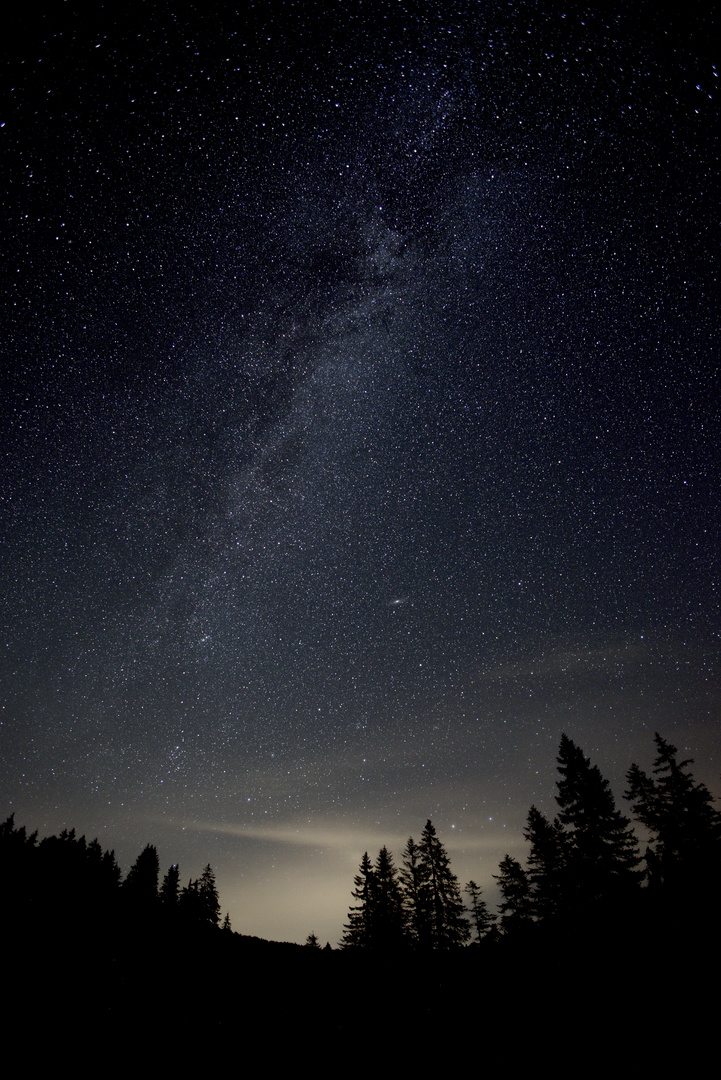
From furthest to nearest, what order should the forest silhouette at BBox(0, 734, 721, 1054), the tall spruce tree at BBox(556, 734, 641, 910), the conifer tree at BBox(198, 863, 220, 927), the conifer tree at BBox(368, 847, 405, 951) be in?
the conifer tree at BBox(198, 863, 220, 927) < the conifer tree at BBox(368, 847, 405, 951) < the tall spruce tree at BBox(556, 734, 641, 910) < the forest silhouette at BBox(0, 734, 721, 1054)

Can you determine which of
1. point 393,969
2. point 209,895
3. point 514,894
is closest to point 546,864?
point 514,894

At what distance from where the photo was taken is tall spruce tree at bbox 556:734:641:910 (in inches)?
919

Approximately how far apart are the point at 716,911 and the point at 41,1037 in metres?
17.0

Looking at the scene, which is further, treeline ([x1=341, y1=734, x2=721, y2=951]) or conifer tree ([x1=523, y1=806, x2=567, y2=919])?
conifer tree ([x1=523, y1=806, x2=567, y2=919])

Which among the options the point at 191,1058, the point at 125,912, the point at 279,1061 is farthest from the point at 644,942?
the point at 125,912

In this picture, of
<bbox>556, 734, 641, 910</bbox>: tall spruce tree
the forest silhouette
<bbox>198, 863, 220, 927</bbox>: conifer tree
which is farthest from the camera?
<bbox>198, 863, 220, 927</bbox>: conifer tree

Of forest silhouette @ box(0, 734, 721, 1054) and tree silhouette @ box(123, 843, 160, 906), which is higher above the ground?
tree silhouette @ box(123, 843, 160, 906)

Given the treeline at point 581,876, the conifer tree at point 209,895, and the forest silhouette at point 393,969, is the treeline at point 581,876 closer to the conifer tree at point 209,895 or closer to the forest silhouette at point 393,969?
the forest silhouette at point 393,969

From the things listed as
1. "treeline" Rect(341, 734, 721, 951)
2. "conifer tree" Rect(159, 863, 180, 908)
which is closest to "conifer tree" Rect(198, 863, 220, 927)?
"conifer tree" Rect(159, 863, 180, 908)

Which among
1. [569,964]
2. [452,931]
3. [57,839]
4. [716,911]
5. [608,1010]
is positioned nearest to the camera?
[608,1010]

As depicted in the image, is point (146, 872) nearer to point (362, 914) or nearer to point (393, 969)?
point (362, 914)

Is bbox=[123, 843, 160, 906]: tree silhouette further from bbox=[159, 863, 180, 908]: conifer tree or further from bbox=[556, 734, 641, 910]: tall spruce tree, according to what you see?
bbox=[556, 734, 641, 910]: tall spruce tree

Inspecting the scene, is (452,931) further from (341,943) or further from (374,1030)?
(374,1030)

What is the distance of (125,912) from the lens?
21.0m
